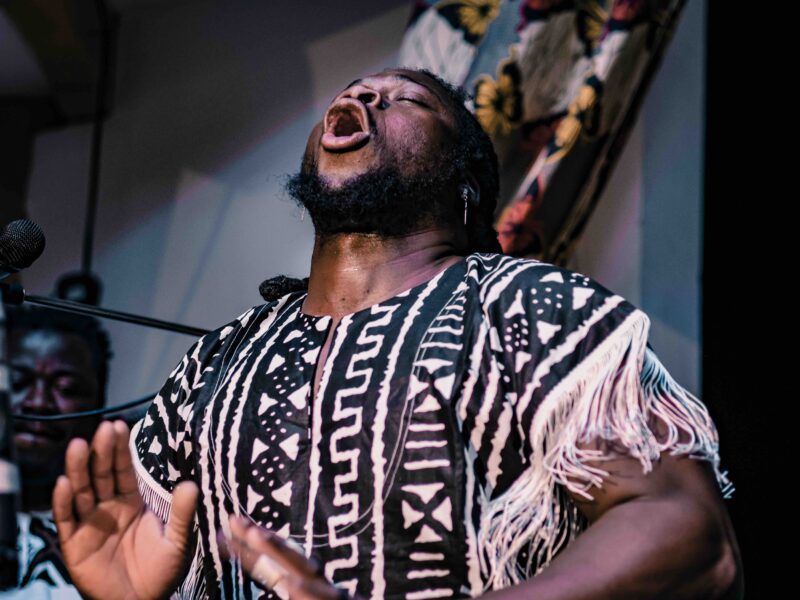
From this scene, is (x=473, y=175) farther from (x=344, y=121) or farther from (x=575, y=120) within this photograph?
(x=575, y=120)

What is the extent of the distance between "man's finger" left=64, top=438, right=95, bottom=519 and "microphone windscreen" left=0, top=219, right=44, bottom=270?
31 centimetres

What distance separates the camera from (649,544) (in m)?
1.27

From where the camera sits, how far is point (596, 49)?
272cm

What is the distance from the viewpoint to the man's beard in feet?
6.01

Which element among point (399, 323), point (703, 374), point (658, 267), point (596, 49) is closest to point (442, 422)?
point (399, 323)

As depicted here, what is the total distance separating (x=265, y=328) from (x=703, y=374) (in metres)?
1.20

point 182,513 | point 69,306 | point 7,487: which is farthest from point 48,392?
point 7,487

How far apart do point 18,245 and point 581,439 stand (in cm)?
84

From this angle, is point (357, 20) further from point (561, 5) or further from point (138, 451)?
point (138, 451)

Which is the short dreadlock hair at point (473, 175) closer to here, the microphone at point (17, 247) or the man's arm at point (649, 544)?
the microphone at point (17, 247)

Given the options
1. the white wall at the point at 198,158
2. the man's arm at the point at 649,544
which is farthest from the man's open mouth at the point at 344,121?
the white wall at the point at 198,158

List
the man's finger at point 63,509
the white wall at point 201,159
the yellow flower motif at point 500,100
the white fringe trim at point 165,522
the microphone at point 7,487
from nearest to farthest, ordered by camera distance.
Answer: the microphone at point 7,487 → the man's finger at point 63,509 → the white fringe trim at point 165,522 → the yellow flower motif at point 500,100 → the white wall at point 201,159

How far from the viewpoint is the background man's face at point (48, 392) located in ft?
10.6

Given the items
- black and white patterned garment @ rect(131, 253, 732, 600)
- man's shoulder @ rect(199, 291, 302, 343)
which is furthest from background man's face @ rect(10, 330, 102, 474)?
black and white patterned garment @ rect(131, 253, 732, 600)
